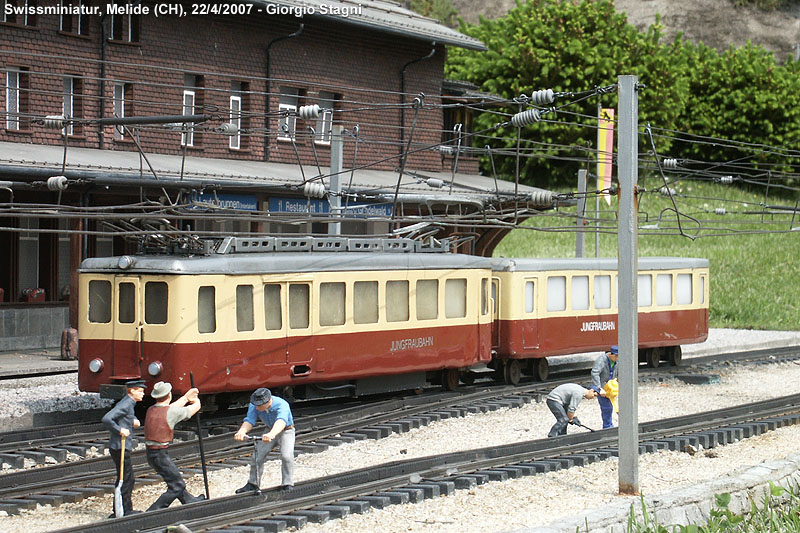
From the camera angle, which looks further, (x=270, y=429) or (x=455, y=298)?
(x=455, y=298)

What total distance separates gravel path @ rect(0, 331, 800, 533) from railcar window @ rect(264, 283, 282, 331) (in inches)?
85.4

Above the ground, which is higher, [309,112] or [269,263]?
[309,112]

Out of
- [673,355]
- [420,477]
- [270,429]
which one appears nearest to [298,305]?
[420,477]

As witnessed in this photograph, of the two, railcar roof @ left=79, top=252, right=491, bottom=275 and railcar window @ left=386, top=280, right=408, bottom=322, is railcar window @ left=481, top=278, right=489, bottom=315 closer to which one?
railcar roof @ left=79, top=252, right=491, bottom=275

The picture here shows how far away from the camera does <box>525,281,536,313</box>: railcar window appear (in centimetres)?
Answer: 2078

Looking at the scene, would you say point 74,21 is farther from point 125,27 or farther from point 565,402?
point 565,402

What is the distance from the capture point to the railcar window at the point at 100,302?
15539 mm

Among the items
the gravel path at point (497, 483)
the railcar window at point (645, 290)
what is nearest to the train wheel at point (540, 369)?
the gravel path at point (497, 483)

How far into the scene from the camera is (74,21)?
947 inches

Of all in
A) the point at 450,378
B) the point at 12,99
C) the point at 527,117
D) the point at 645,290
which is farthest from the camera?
the point at 645,290

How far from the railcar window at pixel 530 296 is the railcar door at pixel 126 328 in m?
8.28

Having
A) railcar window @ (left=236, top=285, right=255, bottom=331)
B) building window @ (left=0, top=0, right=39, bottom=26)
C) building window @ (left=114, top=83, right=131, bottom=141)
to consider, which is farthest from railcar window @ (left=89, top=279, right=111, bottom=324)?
building window @ (left=114, top=83, right=131, bottom=141)

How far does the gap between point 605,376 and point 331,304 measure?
4.29 metres

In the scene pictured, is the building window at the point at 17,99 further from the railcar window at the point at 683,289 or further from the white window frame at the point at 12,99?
the railcar window at the point at 683,289
